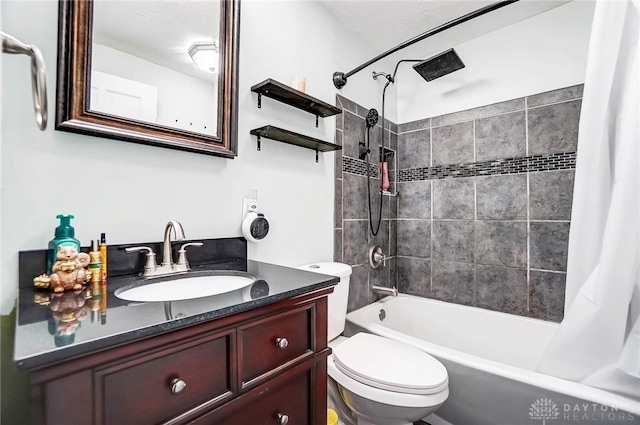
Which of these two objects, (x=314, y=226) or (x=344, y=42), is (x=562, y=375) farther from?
(x=344, y=42)

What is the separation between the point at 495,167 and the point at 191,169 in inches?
75.7

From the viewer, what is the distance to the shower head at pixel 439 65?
6.00ft

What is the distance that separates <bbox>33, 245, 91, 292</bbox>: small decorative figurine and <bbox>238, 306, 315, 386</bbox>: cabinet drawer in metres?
0.47

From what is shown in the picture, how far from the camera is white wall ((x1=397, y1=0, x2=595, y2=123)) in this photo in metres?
1.79

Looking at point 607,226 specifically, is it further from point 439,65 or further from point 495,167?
point 439,65

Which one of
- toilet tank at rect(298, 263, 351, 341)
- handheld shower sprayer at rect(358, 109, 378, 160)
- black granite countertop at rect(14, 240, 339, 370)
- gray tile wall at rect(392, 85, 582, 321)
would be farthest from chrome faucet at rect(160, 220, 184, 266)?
handheld shower sprayer at rect(358, 109, 378, 160)

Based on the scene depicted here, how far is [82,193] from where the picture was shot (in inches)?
36.2

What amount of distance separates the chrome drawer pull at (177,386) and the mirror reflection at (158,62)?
852 mm

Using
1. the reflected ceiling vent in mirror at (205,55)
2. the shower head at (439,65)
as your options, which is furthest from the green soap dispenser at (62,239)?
the shower head at (439,65)

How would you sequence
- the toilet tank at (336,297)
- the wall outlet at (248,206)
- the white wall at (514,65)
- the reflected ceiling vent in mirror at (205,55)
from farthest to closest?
the white wall at (514,65)
the toilet tank at (336,297)
the wall outlet at (248,206)
the reflected ceiling vent in mirror at (205,55)

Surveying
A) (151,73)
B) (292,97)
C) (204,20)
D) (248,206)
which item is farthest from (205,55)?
(248,206)

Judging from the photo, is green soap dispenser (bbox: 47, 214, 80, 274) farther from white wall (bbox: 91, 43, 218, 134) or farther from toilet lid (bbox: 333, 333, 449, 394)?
toilet lid (bbox: 333, 333, 449, 394)

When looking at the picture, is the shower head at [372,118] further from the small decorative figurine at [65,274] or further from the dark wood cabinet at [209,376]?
the small decorative figurine at [65,274]

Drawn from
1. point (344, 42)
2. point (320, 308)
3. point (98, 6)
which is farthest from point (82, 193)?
point (344, 42)
